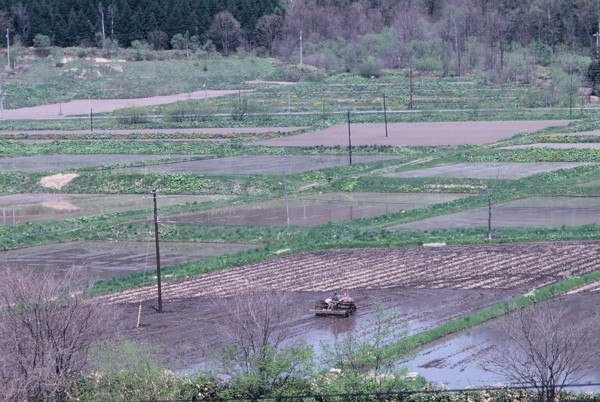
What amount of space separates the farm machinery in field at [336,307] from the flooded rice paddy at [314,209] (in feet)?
51.5

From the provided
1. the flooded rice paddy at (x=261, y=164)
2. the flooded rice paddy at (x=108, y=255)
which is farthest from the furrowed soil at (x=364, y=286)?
the flooded rice paddy at (x=261, y=164)

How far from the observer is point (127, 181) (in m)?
61.7

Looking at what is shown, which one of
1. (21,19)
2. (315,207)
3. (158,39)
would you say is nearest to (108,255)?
(315,207)

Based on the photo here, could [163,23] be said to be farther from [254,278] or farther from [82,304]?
[82,304]

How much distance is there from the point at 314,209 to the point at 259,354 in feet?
92.3

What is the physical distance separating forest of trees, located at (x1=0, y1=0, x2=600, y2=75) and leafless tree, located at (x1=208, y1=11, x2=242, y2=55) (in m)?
0.12

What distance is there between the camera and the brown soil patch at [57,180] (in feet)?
204

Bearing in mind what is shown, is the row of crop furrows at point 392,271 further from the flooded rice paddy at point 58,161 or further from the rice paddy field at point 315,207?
the flooded rice paddy at point 58,161

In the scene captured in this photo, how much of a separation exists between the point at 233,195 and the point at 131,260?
15.8 metres

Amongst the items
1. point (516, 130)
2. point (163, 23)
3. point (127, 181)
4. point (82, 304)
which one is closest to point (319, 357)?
point (82, 304)

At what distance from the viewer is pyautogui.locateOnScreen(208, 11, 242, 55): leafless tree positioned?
148 m

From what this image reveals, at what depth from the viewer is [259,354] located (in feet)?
80.7

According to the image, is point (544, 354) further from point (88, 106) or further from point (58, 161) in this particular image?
point (88, 106)

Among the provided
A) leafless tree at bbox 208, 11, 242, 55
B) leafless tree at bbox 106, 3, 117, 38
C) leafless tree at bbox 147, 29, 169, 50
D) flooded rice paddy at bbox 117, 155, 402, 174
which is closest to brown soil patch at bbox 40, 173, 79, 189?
flooded rice paddy at bbox 117, 155, 402, 174
